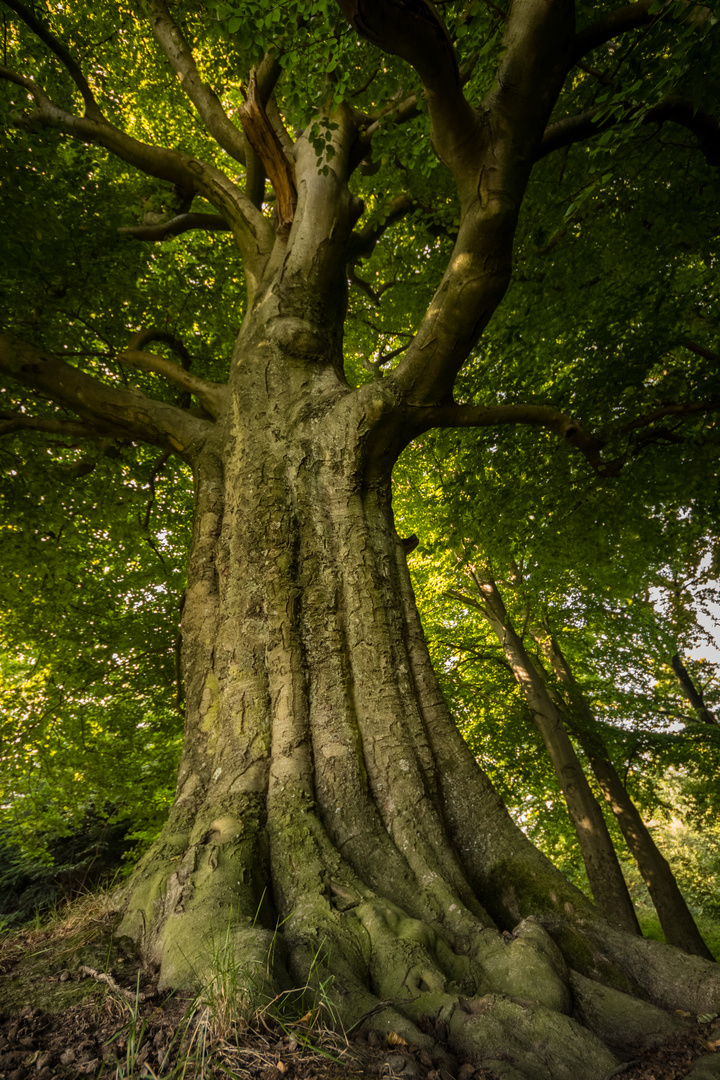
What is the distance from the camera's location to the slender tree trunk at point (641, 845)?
834 centimetres

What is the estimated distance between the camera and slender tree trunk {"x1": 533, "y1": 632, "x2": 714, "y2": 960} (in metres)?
8.34

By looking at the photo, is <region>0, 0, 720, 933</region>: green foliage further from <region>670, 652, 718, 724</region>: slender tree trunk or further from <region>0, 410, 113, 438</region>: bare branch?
<region>670, 652, 718, 724</region>: slender tree trunk

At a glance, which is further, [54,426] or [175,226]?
[175,226]

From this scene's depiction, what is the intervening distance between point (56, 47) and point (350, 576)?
23.0 ft

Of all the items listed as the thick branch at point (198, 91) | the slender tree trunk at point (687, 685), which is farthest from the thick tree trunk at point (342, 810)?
the slender tree trunk at point (687, 685)

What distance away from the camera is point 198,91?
632cm

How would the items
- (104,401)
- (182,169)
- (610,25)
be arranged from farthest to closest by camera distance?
1. (182,169)
2. (104,401)
3. (610,25)

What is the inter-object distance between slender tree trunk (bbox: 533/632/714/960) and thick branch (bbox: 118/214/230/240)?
→ 10137 mm

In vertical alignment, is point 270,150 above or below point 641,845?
above

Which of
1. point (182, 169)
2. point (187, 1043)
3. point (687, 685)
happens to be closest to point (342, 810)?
point (187, 1043)

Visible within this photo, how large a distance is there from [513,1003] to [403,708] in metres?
1.43

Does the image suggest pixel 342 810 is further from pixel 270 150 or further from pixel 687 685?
pixel 687 685

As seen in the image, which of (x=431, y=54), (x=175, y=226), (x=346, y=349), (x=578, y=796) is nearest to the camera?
(x=431, y=54)

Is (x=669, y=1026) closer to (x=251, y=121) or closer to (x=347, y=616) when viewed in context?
(x=347, y=616)
